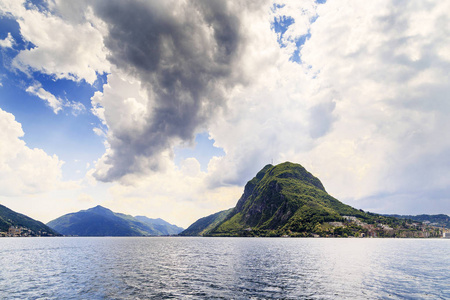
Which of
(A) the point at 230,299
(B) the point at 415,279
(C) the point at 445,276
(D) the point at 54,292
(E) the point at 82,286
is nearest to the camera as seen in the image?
(A) the point at 230,299

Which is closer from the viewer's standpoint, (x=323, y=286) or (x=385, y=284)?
(x=323, y=286)

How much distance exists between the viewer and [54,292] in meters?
43.4

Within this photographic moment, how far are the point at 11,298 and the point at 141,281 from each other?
21.7m

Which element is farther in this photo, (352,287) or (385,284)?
(385,284)

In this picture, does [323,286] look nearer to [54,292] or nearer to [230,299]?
[230,299]

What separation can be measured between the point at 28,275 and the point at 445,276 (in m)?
108

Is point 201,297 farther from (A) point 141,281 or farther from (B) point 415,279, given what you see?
(B) point 415,279

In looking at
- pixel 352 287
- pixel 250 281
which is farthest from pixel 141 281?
pixel 352 287

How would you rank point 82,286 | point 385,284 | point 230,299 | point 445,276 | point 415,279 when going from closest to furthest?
point 230,299, point 82,286, point 385,284, point 415,279, point 445,276

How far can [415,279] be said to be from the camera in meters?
57.8

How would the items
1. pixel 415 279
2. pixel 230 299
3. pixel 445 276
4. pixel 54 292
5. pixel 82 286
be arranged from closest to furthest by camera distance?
1. pixel 230 299
2. pixel 54 292
3. pixel 82 286
4. pixel 415 279
5. pixel 445 276

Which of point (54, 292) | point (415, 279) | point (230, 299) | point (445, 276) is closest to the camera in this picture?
point (230, 299)

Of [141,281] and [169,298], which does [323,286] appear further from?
[141,281]

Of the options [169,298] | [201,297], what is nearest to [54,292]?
[169,298]
